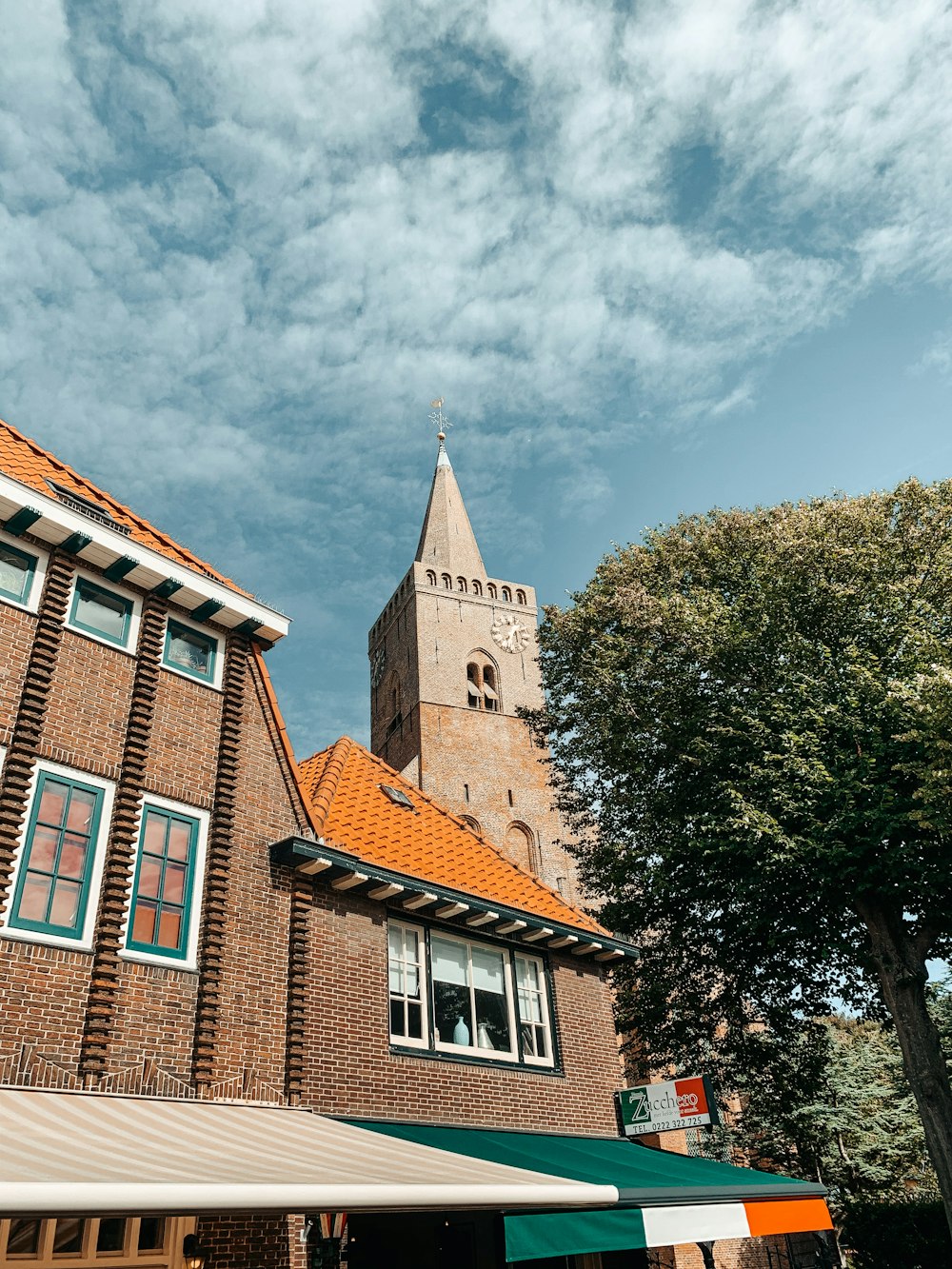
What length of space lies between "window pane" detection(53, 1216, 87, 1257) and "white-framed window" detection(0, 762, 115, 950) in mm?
2340

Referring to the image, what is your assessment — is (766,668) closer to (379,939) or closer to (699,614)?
(699,614)

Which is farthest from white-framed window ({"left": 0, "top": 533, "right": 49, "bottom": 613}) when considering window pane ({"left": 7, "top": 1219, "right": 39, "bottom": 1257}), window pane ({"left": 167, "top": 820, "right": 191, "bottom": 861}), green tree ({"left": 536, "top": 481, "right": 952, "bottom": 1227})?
green tree ({"left": 536, "top": 481, "right": 952, "bottom": 1227})

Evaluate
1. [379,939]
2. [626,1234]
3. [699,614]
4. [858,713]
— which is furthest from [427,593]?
[626,1234]

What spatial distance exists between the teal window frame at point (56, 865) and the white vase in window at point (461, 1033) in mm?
5606

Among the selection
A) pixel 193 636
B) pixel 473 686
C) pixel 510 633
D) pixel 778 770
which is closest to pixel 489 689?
pixel 473 686

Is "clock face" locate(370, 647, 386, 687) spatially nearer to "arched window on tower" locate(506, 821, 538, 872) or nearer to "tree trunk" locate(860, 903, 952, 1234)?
"arched window on tower" locate(506, 821, 538, 872)

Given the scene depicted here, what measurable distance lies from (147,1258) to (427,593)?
41.4 m

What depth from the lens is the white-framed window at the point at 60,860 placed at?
8.66 meters

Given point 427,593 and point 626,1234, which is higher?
point 427,593

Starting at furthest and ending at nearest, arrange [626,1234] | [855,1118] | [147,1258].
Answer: [855,1118], [626,1234], [147,1258]

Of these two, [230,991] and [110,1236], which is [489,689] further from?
[110,1236]

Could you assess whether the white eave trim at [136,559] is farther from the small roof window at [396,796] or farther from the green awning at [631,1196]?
the green awning at [631,1196]

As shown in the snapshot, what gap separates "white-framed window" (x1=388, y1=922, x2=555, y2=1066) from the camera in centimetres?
1199

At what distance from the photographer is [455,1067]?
12.0 m
